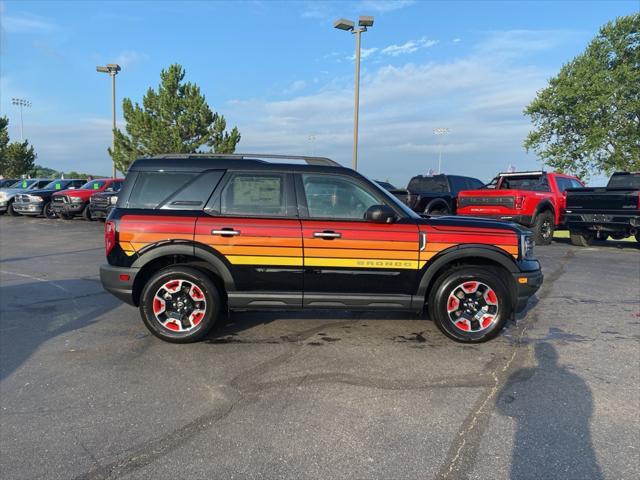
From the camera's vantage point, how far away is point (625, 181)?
40.8 ft

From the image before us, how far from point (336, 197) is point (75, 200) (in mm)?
Result: 17312

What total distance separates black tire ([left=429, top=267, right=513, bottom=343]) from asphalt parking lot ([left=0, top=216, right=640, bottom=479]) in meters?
0.18

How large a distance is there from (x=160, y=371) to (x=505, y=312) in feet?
11.1

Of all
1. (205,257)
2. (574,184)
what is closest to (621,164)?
(574,184)

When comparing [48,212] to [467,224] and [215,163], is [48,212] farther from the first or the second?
[467,224]

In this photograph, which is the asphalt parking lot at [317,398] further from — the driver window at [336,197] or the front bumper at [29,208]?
the front bumper at [29,208]

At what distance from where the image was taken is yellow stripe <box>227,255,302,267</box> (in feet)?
14.6

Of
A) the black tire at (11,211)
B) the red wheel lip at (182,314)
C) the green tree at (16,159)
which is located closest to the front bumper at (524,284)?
the red wheel lip at (182,314)

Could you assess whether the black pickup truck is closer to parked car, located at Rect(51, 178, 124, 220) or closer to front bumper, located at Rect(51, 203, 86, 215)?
parked car, located at Rect(51, 178, 124, 220)

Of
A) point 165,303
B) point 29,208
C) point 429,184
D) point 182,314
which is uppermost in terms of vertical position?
point 429,184

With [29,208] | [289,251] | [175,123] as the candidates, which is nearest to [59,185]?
[29,208]

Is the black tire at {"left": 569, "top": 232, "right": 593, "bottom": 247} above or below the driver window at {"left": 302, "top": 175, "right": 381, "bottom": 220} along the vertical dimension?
below

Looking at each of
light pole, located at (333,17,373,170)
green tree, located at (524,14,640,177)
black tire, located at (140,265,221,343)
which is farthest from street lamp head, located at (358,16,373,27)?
green tree, located at (524,14,640,177)

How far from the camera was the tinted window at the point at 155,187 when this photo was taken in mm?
Result: 4605
